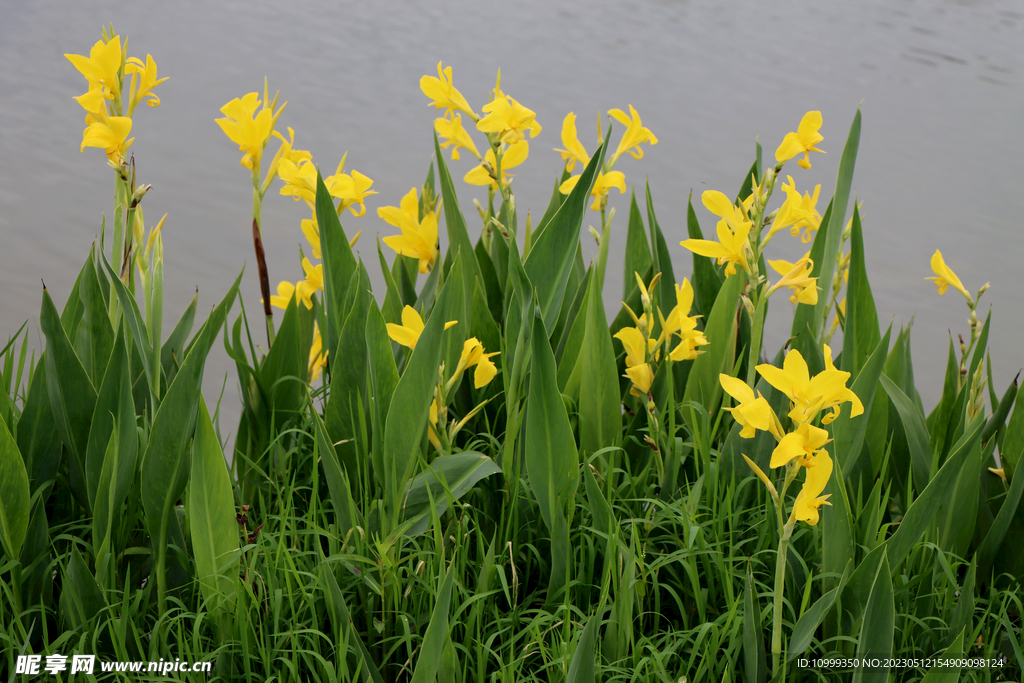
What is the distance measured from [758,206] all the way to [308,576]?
2.43 feet

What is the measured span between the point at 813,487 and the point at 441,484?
43 centimetres

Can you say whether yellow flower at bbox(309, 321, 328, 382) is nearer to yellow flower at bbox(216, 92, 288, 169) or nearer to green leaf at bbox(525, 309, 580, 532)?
yellow flower at bbox(216, 92, 288, 169)

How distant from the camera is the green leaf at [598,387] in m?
1.06

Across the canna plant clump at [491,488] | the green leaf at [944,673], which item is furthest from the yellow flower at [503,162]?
the green leaf at [944,673]

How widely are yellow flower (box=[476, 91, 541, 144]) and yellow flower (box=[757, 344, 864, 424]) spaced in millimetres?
502

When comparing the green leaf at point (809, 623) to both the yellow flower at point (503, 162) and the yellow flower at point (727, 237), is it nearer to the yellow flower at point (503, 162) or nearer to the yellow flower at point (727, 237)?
the yellow flower at point (727, 237)

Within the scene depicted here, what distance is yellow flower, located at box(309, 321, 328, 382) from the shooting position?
4.31ft

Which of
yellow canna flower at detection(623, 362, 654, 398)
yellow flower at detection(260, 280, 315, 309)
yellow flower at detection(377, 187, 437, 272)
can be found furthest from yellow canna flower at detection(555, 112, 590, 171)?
yellow flower at detection(260, 280, 315, 309)

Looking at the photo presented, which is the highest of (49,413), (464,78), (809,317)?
(464,78)

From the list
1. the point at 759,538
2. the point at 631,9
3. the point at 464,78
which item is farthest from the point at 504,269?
the point at 631,9

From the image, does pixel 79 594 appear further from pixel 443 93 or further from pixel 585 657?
pixel 443 93

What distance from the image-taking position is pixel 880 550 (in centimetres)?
83

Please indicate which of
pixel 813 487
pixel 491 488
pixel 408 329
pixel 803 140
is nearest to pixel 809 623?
pixel 813 487

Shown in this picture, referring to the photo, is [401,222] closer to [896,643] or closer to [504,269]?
[504,269]
